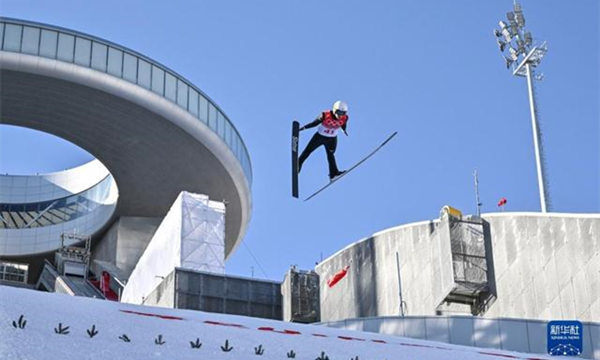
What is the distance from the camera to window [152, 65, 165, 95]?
45938 millimetres

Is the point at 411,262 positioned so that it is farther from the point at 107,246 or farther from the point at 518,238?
the point at 107,246

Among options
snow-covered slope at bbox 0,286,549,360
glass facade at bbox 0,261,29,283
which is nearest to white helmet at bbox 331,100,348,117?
snow-covered slope at bbox 0,286,549,360

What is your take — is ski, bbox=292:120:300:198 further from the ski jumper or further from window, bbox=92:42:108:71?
window, bbox=92:42:108:71

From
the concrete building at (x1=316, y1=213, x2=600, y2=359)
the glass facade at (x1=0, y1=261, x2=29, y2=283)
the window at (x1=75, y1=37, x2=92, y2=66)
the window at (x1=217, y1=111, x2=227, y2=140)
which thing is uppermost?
the window at (x1=75, y1=37, x2=92, y2=66)

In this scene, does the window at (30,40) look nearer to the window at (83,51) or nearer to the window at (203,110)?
the window at (83,51)

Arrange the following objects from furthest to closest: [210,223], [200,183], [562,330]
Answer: [200,183] → [210,223] → [562,330]

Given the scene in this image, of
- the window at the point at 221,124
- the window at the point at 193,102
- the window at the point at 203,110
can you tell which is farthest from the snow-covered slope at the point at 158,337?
the window at the point at 221,124

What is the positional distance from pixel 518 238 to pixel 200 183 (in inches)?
1043

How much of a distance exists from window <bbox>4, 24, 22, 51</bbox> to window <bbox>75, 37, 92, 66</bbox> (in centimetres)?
247

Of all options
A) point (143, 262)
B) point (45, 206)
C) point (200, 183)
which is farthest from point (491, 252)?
point (45, 206)

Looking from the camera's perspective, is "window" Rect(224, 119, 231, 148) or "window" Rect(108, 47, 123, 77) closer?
"window" Rect(108, 47, 123, 77)

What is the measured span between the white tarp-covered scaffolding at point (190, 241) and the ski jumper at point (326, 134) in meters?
19.0

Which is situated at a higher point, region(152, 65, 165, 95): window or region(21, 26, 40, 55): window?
region(21, 26, 40, 55): window

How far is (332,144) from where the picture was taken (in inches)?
800
